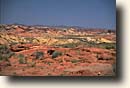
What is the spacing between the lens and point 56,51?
173cm

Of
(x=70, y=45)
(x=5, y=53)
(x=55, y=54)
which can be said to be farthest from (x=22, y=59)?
(x=70, y=45)

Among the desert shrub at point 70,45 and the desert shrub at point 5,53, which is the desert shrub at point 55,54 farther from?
the desert shrub at point 5,53

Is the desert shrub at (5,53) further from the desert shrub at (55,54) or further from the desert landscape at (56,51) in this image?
the desert shrub at (55,54)

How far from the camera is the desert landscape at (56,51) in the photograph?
1.71 m

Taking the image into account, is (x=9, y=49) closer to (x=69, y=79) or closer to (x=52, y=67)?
(x=52, y=67)

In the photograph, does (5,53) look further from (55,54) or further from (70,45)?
(70,45)

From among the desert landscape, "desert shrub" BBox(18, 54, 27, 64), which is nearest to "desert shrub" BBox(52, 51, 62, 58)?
the desert landscape

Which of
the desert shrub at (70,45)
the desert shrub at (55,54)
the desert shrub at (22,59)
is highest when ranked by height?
the desert shrub at (70,45)

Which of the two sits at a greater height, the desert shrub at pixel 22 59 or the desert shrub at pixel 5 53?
the desert shrub at pixel 5 53

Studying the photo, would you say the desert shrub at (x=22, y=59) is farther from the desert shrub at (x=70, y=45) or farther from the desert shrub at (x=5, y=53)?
the desert shrub at (x=70, y=45)

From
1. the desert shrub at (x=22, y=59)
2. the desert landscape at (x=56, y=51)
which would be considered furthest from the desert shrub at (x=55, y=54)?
the desert shrub at (x=22, y=59)

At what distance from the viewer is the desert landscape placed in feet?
5.61

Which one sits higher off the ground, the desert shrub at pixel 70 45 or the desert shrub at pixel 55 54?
the desert shrub at pixel 70 45

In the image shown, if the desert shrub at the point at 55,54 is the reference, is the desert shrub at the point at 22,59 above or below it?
below
